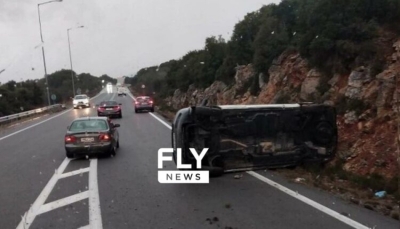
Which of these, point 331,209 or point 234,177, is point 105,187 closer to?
point 234,177

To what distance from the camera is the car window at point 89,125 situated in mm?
17109

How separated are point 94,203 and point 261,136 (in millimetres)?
4165

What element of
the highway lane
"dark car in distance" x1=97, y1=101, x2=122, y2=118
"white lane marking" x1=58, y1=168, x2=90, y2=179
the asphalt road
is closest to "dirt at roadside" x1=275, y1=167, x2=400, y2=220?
the asphalt road

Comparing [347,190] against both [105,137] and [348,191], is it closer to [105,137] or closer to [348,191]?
[348,191]

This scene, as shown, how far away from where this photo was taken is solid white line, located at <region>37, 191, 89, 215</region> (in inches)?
377

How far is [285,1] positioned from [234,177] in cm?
2436

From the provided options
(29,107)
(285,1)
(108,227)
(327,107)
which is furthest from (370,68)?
(29,107)

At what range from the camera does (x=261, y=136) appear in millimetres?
11664

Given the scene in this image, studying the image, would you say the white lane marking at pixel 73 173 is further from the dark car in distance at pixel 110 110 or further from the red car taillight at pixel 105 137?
the dark car in distance at pixel 110 110

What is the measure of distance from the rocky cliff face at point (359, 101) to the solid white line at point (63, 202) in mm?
7250

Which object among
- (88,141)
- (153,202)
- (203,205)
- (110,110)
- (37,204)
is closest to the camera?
(203,205)

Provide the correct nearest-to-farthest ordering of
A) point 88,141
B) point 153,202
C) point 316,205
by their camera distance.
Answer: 1. point 316,205
2. point 153,202
3. point 88,141

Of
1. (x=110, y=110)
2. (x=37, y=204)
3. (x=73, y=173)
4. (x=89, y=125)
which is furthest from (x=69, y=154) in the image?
(x=110, y=110)

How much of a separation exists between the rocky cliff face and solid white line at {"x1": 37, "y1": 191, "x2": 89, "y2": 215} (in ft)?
23.8
